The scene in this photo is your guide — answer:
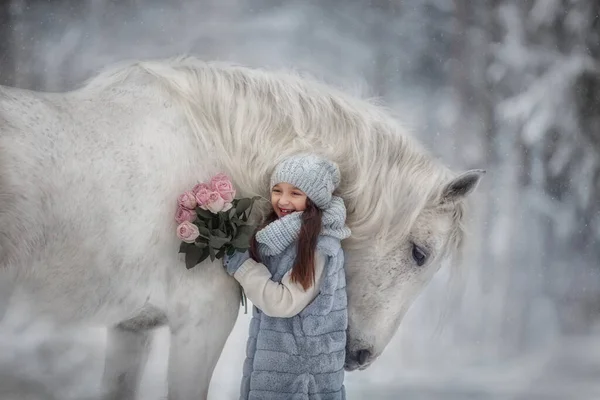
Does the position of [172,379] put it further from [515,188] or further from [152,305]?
[515,188]

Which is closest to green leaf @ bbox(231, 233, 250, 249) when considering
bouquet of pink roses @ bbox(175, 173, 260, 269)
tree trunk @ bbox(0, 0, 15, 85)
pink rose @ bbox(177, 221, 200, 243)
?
bouquet of pink roses @ bbox(175, 173, 260, 269)

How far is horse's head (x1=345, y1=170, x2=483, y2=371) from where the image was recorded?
2.00 metres

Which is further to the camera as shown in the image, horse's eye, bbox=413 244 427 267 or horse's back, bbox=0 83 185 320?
horse's eye, bbox=413 244 427 267

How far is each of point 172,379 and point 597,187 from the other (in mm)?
1593

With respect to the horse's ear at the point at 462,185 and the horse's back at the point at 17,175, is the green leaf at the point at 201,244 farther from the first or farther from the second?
the horse's ear at the point at 462,185

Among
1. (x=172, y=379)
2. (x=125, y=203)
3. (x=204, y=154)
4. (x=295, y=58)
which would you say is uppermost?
(x=295, y=58)

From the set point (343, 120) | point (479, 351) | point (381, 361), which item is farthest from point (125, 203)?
point (479, 351)

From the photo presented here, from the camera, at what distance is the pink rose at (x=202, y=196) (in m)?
1.76

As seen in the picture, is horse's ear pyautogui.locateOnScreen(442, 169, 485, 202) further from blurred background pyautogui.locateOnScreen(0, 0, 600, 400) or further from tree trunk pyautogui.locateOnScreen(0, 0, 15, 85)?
tree trunk pyautogui.locateOnScreen(0, 0, 15, 85)

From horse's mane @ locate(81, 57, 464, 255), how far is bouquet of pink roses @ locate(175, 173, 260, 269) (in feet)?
0.46

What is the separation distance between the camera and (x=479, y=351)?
232 centimetres

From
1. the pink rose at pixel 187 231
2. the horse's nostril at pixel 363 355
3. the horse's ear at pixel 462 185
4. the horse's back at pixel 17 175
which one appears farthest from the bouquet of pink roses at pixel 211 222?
the horse's ear at pixel 462 185

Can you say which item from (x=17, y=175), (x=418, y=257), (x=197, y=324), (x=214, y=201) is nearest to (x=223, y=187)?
(x=214, y=201)

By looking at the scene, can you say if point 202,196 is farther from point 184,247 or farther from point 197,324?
point 197,324
